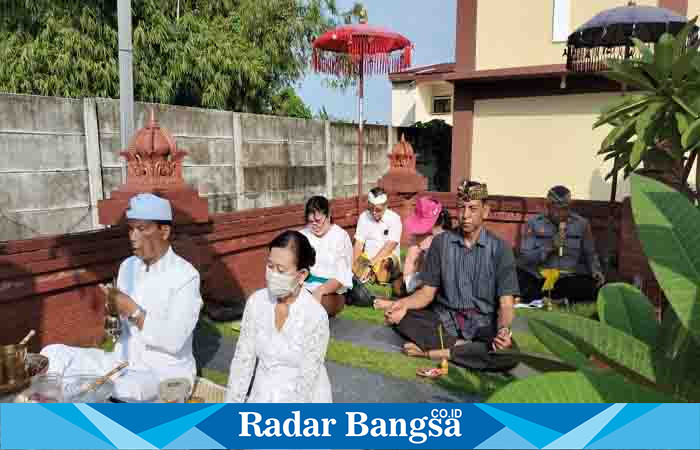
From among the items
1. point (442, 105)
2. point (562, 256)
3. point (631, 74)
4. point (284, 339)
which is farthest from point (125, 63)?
point (442, 105)

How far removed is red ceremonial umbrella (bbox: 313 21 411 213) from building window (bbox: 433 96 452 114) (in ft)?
41.0

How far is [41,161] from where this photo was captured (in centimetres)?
583

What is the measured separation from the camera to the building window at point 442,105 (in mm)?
20438

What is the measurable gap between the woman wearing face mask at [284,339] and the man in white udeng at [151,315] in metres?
0.50

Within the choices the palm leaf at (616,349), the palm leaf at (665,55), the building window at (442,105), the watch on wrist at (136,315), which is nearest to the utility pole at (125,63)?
the watch on wrist at (136,315)

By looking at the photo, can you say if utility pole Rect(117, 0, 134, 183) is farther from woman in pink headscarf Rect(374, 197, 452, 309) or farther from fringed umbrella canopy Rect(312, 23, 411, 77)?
fringed umbrella canopy Rect(312, 23, 411, 77)

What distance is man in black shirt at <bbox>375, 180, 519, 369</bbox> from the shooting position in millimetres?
4156

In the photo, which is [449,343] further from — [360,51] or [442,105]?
[442,105]

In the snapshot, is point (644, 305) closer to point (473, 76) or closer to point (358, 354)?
point (358, 354)

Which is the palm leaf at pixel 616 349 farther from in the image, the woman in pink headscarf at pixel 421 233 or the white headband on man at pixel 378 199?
the white headband on man at pixel 378 199

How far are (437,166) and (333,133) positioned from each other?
378cm

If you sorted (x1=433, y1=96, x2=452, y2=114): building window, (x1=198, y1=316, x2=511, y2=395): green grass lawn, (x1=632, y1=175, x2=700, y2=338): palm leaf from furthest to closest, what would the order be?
(x1=433, y1=96, x2=452, y2=114): building window → (x1=198, y1=316, x2=511, y2=395): green grass lawn → (x1=632, y1=175, x2=700, y2=338): palm leaf

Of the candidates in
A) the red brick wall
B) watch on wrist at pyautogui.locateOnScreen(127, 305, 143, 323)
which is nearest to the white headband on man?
the red brick wall

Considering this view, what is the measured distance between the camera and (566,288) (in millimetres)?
6137
